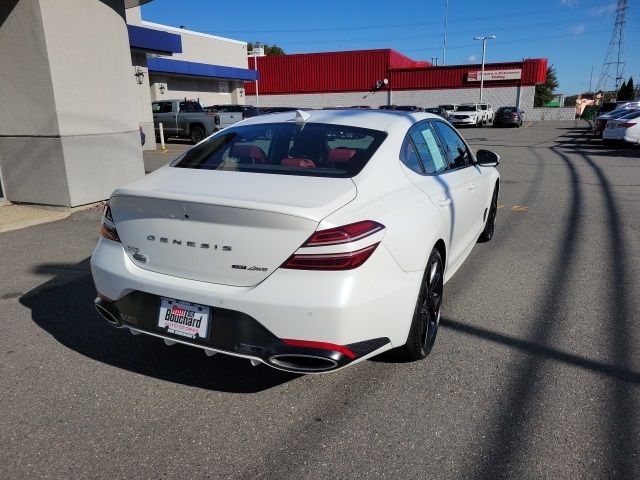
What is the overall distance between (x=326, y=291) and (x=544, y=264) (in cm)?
372

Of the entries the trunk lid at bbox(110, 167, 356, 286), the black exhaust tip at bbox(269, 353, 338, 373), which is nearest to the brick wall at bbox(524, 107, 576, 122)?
the trunk lid at bbox(110, 167, 356, 286)

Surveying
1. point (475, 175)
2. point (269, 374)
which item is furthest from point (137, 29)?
point (269, 374)

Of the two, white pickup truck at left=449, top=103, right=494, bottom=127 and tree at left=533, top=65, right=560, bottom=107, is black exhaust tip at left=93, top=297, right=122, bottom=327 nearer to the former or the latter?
white pickup truck at left=449, top=103, right=494, bottom=127

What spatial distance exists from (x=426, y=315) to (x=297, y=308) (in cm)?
118

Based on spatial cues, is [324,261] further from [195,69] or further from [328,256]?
[195,69]

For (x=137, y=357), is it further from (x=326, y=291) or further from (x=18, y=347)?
(x=326, y=291)

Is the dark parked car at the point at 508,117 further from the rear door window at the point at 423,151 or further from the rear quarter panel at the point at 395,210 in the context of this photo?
the rear quarter panel at the point at 395,210

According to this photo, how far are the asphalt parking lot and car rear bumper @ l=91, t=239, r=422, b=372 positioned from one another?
0.41 meters

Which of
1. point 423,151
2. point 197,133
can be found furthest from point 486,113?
point 423,151

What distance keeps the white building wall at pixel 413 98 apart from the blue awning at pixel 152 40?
98.5 feet

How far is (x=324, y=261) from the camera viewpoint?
7.85 ft

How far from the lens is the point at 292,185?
2.77 m

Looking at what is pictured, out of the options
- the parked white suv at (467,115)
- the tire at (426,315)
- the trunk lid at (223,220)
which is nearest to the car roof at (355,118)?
the trunk lid at (223,220)

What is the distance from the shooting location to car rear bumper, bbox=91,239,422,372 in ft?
7.86
